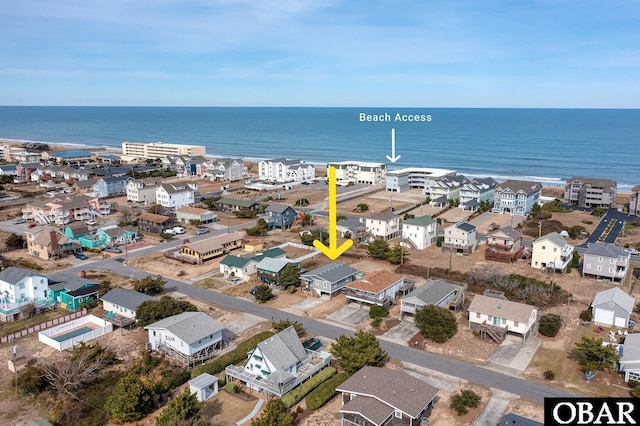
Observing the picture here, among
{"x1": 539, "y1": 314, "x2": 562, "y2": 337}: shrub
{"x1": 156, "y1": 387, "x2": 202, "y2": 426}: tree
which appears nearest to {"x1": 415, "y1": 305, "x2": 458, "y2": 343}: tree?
{"x1": 539, "y1": 314, "x2": 562, "y2": 337}: shrub

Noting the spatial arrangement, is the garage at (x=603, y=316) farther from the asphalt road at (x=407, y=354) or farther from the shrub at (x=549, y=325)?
the asphalt road at (x=407, y=354)

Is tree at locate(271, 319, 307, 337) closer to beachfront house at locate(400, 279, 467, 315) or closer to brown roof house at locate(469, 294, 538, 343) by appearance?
beachfront house at locate(400, 279, 467, 315)

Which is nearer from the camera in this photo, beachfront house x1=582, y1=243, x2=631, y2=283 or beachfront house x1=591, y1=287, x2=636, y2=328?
beachfront house x1=591, y1=287, x2=636, y2=328

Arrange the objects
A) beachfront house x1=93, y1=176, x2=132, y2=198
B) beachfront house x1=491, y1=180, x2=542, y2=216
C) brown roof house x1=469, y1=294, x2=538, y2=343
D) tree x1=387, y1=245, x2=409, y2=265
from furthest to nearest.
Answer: beachfront house x1=93, y1=176, x2=132, y2=198
beachfront house x1=491, y1=180, x2=542, y2=216
tree x1=387, y1=245, x2=409, y2=265
brown roof house x1=469, y1=294, x2=538, y2=343

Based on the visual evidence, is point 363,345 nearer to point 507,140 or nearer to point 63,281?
point 63,281

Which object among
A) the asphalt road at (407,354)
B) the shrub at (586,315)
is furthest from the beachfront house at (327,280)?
the shrub at (586,315)

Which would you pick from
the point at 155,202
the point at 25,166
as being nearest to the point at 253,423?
the point at 155,202
